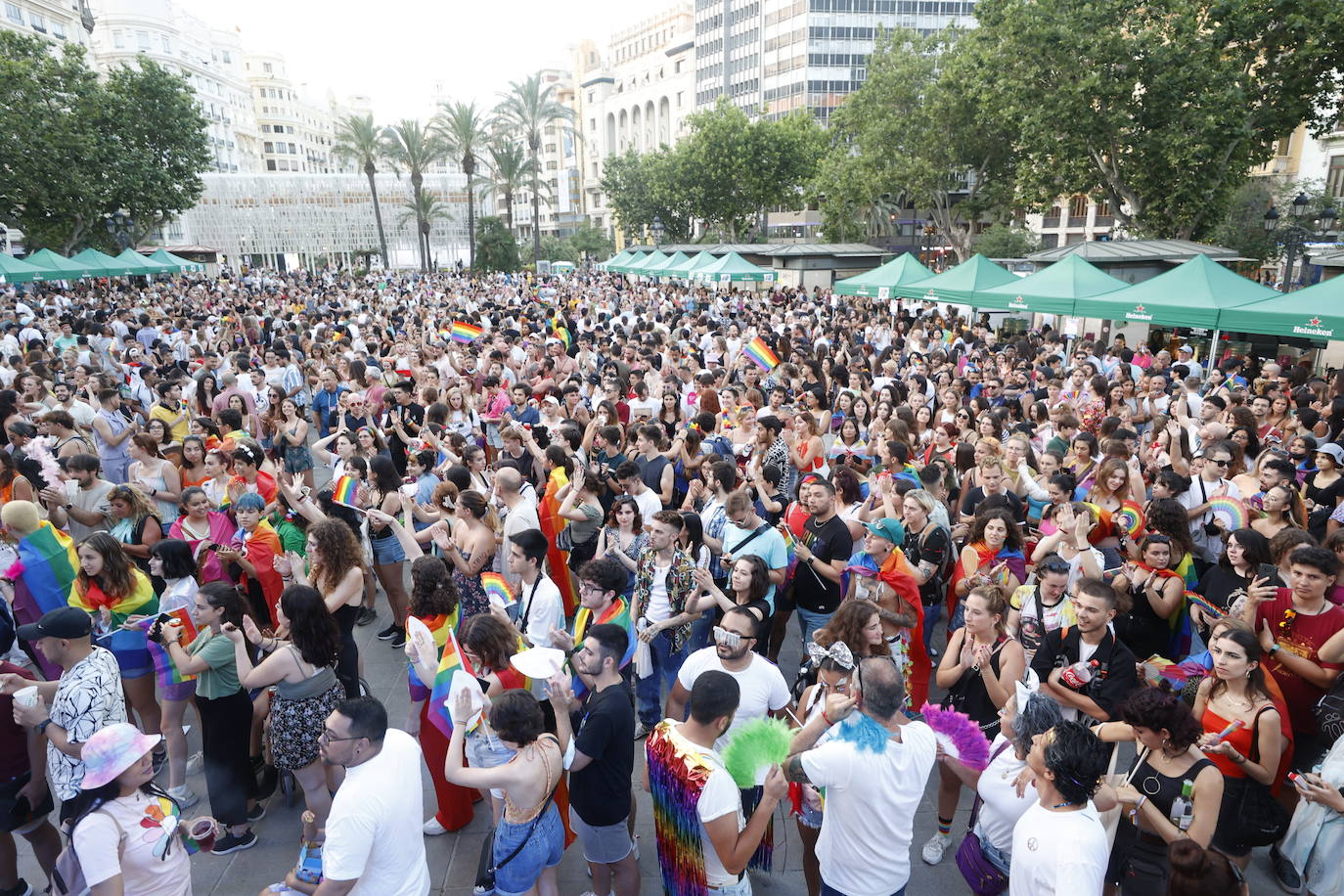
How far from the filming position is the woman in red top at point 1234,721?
3273 millimetres

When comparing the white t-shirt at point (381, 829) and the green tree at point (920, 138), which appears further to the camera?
the green tree at point (920, 138)

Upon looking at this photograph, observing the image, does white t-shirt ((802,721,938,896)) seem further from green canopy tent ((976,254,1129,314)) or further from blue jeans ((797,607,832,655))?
green canopy tent ((976,254,1129,314))

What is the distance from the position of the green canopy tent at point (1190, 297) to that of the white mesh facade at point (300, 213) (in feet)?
246

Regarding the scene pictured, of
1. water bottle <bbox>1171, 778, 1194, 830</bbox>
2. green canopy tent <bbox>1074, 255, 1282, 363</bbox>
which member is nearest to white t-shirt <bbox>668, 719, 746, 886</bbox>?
water bottle <bbox>1171, 778, 1194, 830</bbox>

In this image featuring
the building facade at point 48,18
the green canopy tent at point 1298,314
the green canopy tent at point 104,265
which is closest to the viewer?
the green canopy tent at point 1298,314

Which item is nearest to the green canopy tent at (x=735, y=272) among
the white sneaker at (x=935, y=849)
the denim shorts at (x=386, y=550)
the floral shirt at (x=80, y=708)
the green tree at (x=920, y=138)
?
the green tree at (x=920, y=138)

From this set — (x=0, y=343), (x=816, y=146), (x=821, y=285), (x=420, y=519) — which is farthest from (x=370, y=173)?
(x=420, y=519)

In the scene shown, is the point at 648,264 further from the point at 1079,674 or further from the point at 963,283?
the point at 1079,674

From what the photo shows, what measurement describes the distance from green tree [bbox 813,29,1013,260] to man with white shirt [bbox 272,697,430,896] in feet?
99.8

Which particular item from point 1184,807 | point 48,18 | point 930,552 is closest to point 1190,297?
point 930,552

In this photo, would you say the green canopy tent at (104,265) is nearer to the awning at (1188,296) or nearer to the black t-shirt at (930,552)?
the black t-shirt at (930,552)

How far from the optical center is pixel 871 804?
2756mm

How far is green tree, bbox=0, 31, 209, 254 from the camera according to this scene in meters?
25.8

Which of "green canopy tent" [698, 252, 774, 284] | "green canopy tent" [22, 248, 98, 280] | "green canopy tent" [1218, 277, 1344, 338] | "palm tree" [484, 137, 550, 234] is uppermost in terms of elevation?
"palm tree" [484, 137, 550, 234]
